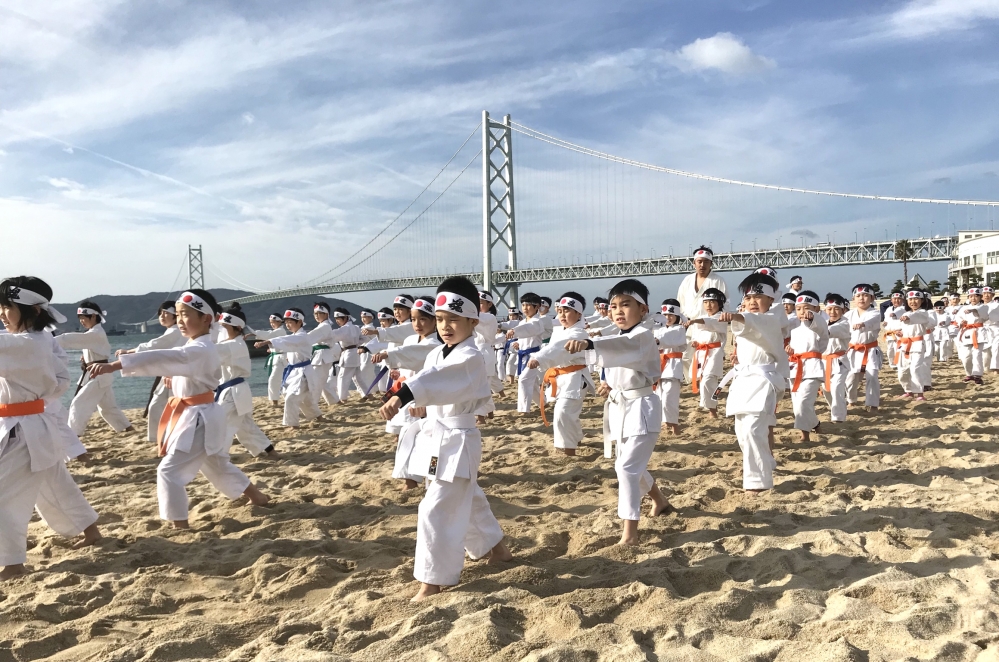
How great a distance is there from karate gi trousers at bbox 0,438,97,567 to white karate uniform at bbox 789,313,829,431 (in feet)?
21.5

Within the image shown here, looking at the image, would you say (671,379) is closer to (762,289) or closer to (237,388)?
(762,289)

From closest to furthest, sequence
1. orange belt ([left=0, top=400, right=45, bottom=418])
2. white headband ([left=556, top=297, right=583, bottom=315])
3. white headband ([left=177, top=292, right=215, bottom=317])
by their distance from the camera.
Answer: orange belt ([left=0, top=400, right=45, bottom=418]) → white headband ([left=177, top=292, right=215, bottom=317]) → white headband ([left=556, top=297, right=583, bottom=315])

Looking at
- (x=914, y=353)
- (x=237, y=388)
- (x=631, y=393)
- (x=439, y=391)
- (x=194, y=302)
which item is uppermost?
(x=194, y=302)

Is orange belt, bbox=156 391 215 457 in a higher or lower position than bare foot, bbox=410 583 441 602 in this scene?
higher

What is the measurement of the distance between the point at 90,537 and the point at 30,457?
70 centimetres

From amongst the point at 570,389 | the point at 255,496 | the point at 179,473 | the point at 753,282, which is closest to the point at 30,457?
the point at 179,473

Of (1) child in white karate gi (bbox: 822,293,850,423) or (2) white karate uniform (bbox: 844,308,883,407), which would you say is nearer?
(1) child in white karate gi (bbox: 822,293,850,423)

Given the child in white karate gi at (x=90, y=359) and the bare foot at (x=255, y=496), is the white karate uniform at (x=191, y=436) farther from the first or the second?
the child in white karate gi at (x=90, y=359)

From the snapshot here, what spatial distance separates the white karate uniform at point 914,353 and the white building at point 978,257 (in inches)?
2055

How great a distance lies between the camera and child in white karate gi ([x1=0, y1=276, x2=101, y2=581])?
Answer: 401cm

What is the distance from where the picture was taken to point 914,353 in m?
10.2

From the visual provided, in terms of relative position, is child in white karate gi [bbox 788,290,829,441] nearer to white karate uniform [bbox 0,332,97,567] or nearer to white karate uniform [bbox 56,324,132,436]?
white karate uniform [bbox 0,332,97,567]

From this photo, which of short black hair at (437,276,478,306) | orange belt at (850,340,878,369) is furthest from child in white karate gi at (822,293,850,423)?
short black hair at (437,276,478,306)

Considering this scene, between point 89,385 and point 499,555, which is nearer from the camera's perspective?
point 499,555
